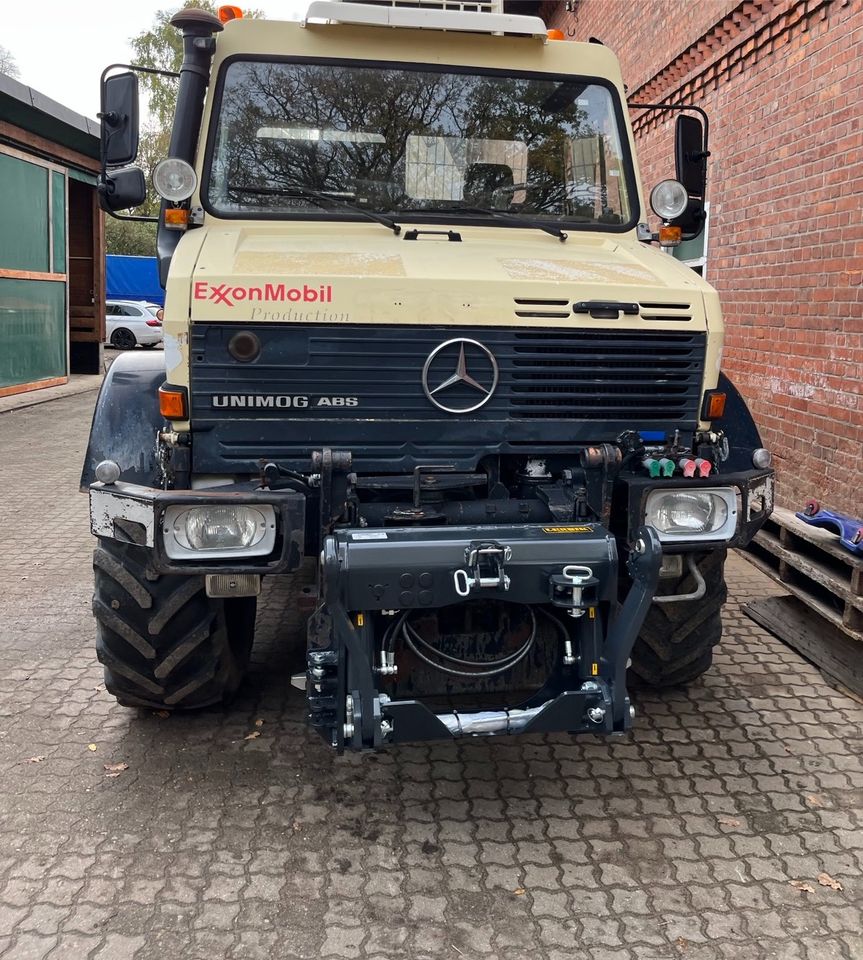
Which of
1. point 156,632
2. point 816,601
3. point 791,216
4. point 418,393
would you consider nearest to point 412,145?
point 418,393

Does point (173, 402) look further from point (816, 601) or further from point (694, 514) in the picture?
point (816, 601)

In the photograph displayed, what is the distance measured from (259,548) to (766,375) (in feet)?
16.4

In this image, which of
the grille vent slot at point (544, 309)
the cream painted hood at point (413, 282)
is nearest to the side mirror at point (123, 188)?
the cream painted hood at point (413, 282)

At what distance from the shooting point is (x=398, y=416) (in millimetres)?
3236

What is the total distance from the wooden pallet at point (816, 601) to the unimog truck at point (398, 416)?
2.80 ft

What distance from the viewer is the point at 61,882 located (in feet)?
9.29

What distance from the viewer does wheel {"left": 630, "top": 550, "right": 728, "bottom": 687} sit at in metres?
3.81

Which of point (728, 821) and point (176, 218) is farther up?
point (176, 218)

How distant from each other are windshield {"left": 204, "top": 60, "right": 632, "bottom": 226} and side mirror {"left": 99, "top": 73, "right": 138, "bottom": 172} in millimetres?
353

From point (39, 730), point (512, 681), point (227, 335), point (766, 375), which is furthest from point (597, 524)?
point (766, 375)

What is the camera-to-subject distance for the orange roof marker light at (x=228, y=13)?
13.1 feet

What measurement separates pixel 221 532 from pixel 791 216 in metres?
5.10

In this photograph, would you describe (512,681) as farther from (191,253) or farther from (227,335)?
(191,253)

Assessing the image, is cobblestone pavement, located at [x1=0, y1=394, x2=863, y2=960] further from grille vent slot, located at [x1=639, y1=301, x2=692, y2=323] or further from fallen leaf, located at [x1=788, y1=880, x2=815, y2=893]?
grille vent slot, located at [x1=639, y1=301, x2=692, y2=323]
